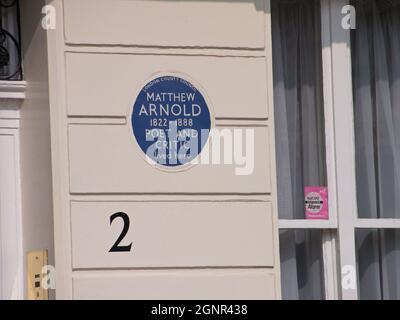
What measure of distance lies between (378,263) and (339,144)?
869 millimetres

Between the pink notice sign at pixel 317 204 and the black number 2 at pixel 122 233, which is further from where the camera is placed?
the pink notice sign at pixel 317 204

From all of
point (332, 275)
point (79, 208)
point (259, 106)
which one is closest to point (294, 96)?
point (259, 106)

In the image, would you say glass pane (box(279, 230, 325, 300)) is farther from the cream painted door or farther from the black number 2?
the black number 2

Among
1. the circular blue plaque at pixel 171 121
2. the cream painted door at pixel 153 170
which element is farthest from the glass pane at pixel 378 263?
the circular blue plaque at pixel 171 121

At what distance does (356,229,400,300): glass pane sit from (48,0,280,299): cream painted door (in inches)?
28.7

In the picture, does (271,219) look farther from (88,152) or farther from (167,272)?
(88,152)

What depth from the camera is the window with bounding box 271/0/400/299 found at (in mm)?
8031

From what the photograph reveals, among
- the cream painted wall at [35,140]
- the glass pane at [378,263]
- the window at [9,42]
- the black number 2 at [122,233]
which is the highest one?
the window at [9,42]

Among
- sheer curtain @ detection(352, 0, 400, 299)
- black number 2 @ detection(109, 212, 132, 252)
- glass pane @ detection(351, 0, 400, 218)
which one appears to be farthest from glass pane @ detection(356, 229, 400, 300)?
black number 2 @ detection(109, 212, 132, 252)

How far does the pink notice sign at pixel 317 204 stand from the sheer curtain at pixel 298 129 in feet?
0.16

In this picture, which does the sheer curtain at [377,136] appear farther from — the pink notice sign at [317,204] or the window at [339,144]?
the pink notice sign at [317,204]

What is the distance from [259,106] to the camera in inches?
308

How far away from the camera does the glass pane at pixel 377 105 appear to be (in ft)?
26.9

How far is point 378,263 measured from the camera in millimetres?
8188
